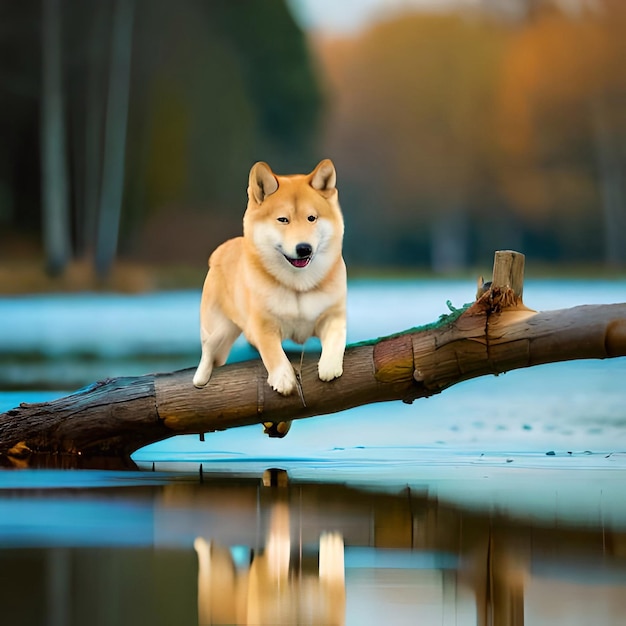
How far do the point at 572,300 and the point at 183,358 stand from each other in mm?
2408

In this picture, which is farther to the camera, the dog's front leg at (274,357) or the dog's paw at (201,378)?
the dog's paw at (201,378)

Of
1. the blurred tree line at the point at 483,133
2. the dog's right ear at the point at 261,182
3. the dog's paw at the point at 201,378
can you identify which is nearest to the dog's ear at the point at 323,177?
the dog's right ear at the point at 261,182

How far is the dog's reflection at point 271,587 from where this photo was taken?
254cm

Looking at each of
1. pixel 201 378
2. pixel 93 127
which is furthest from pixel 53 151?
pixel 201 378

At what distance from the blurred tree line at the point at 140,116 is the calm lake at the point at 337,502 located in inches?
21.0

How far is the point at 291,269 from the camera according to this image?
4.39m

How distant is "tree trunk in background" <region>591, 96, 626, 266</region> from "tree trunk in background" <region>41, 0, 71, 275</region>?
341cm

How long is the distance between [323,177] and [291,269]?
0.38 m

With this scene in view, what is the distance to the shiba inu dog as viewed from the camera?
4293 mm

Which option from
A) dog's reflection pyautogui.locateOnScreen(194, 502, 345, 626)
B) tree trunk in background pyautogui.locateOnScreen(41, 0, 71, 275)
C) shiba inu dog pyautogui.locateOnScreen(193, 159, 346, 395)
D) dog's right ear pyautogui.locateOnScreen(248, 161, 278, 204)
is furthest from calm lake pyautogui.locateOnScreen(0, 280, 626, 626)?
dog's right ear pyautogui.locateOnScreen(248, 161, 278, 204)

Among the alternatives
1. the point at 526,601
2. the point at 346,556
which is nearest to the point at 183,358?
the point at 346,556

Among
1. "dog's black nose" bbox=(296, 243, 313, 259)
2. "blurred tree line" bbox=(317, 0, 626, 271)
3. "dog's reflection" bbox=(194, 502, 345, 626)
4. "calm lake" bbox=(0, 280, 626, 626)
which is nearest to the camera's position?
"dog's reflection" bbox=(194, 502, 345, 626)

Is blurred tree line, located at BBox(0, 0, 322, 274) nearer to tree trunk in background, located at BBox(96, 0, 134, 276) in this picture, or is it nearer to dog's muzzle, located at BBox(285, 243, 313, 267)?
tree trunk in background, located at BBox(96, 0, 134, 276)

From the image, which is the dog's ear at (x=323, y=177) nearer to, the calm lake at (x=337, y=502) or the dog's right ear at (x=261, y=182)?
the dog's right ear at (x=261, y=182)
